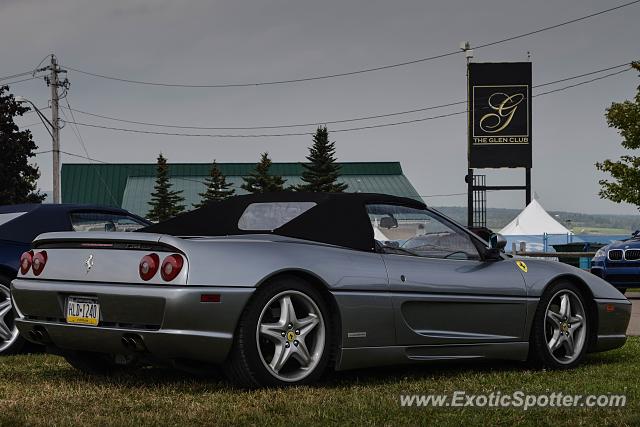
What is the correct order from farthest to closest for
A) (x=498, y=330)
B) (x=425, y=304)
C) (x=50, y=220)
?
1. (x=50, y=220)
2. (x=498, y=330)
3. (x=425, y=304)

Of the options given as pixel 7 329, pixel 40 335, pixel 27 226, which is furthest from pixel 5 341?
pixel 40 335

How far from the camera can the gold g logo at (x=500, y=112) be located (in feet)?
158

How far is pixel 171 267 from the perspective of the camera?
5.72 m

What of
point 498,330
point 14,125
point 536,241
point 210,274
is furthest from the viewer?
point 14,125

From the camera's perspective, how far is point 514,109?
1932 inches

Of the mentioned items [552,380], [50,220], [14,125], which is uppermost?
[14,125]

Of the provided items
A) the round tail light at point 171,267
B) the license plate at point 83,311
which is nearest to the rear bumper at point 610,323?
the round tail light at point 171,267

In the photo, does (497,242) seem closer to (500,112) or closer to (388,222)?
(388,222)

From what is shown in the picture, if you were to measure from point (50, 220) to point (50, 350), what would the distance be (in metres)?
2.47

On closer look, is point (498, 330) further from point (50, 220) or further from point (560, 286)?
point (50, 220)

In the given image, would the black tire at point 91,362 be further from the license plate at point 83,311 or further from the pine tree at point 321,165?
the pine tree at point 321,165

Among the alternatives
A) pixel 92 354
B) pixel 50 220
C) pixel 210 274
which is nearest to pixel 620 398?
pixel 210 274

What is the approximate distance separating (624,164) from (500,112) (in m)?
12.2

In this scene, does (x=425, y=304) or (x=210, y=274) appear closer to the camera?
(x=210, y=274)
